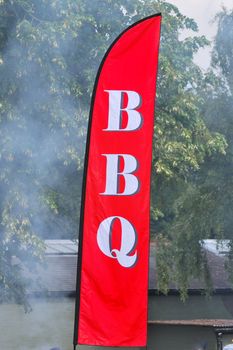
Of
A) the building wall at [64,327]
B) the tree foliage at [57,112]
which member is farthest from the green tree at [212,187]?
the building wall at [64,327]

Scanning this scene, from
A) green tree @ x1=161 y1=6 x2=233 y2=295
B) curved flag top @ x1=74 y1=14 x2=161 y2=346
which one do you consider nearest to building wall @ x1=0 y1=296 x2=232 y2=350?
green tree @ x1=161 y1=6 x2=233 y2=295

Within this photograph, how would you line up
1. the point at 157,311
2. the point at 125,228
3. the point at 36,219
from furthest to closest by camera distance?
1. the point at 157,311
2. the point at 36,219
3. the point at 125,228

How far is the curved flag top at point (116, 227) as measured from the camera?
5.79 meters

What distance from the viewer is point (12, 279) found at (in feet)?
28.5

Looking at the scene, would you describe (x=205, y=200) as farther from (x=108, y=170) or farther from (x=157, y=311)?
(x=108, y=170)

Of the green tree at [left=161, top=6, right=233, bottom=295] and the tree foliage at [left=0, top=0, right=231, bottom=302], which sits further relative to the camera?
the green tree at [left=161, top=6, right=233, bottom=295]

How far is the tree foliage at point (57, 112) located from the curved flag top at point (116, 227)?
237 centimetres

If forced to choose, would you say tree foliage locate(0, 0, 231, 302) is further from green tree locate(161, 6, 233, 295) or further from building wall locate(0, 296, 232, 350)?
building wall locate(0, 296, 232, 350)

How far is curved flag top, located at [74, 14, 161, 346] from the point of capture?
5793 mm

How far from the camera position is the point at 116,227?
19.0 feet

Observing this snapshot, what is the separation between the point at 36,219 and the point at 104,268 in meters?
2.89

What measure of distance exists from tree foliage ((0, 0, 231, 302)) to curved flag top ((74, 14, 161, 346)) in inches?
93.4

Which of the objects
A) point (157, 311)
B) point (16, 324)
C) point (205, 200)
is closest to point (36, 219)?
point (205, 200)

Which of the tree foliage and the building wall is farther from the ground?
the tree foliage
